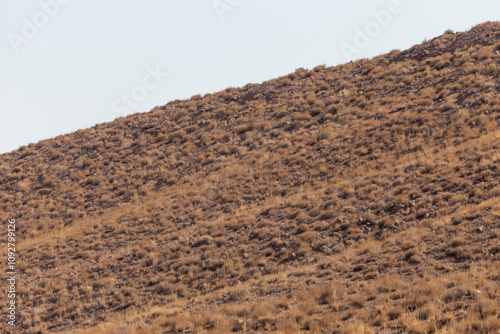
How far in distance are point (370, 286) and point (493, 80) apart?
2282cm

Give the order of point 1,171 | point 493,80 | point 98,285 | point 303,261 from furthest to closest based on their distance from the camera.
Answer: point 1,171 < point 493,80 < point 98,285 < point 303,261

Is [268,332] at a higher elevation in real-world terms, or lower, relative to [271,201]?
lower

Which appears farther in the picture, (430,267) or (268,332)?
(430,267)

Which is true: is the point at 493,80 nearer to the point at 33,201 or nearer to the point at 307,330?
the point at 307,330

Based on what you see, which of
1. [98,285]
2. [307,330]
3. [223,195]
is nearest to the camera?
[307,330]

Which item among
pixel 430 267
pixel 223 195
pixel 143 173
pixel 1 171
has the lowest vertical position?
pixel 430 267

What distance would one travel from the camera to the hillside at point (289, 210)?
12188 millimetres

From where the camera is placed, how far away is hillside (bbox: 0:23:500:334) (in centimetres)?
1219

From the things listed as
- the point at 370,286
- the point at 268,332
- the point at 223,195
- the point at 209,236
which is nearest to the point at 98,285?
the point at 209,236

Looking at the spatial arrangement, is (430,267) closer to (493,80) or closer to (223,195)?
(223,195)

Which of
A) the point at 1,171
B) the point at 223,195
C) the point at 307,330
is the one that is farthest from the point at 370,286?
the point at 1,171

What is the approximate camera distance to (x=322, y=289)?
41.8 feet

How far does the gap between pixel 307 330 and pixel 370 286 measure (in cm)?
268

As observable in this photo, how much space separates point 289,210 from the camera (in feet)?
68.4
